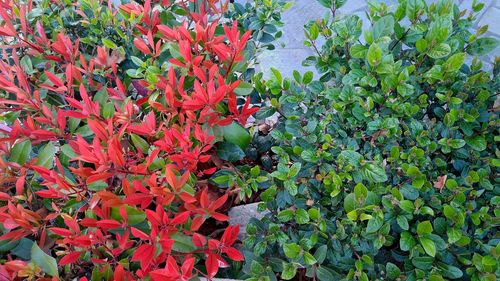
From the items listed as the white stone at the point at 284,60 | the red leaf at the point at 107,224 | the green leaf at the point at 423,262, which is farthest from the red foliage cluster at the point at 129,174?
the white stone at the point at 284,60

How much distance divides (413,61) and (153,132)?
88cm

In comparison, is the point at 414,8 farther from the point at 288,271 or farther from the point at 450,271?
the point at 288,271

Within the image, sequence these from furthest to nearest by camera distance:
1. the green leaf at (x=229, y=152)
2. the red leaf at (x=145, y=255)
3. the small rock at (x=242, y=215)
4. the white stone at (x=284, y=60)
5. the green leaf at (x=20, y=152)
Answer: the white stone at (x=284, y=60)
the small rock at (x=242, y=215)
the green leaf at (x=229, y=152)
the green leaf at (x=20, y=152)
the red leaf at (x=145, y=255)

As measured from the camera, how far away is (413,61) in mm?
1494

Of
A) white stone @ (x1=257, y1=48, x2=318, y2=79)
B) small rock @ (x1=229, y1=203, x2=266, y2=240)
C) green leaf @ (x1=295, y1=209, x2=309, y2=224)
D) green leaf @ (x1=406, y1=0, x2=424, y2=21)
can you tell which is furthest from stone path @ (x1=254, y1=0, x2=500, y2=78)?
green leaf @ (x1=295, y1=209, x2=309, y2=224)

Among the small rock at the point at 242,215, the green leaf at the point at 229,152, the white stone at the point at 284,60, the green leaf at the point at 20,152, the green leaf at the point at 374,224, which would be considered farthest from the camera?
the white stone at the point at 284,60

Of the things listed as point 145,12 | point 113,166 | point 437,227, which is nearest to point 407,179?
point 437,227

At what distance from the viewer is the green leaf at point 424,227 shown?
3.81ft

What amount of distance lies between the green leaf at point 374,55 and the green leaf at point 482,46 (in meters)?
0.39

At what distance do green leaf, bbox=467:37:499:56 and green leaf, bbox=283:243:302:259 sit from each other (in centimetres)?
86

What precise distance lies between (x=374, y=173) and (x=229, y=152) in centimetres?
44

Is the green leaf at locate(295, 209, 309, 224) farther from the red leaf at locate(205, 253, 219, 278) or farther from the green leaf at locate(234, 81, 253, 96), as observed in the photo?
the green leaf at locate(234, 81, 253, 96)

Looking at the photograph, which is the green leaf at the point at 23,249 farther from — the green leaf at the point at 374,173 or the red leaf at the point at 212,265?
the green leaf at the point at 374,173

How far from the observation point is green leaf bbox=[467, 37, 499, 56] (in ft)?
4.69
